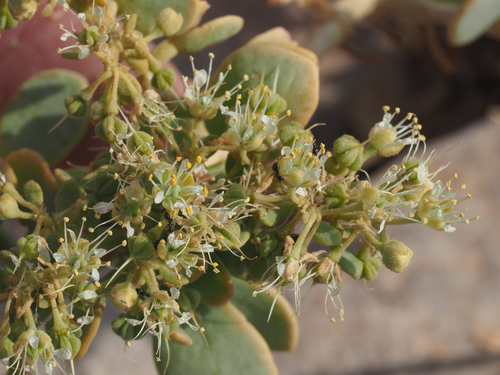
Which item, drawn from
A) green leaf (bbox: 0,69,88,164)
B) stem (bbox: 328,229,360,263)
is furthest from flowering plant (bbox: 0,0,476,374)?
green leaf (bbox: 0,69,88,164)

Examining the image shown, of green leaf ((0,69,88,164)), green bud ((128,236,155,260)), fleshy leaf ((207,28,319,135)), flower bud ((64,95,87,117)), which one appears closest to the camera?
green bud ((128,236,155,260))

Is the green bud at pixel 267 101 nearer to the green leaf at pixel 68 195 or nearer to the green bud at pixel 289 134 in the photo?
the green bud at pixel 289 134

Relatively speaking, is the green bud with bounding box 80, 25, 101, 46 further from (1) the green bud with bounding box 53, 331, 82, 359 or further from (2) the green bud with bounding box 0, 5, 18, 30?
(1) the green bud with bounding box 53, 331, 82, 359

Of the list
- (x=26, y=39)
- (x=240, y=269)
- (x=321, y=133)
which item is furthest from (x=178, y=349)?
(x=321, y=133)

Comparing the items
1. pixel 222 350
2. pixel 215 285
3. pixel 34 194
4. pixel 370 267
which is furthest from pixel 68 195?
pixel 370 267

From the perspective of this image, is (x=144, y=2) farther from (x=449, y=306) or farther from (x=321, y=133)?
(x=449, y=306)

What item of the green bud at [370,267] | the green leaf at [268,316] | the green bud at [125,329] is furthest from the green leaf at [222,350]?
the green bud at [370,267]
